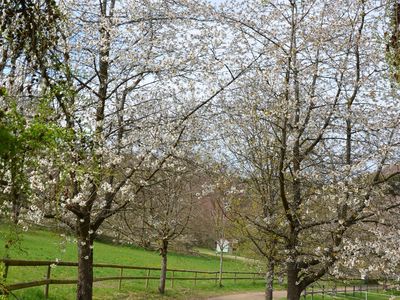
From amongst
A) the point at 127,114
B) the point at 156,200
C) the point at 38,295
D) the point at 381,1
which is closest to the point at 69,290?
the point at 38,295

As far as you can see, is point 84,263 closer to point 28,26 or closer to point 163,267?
point 28,26

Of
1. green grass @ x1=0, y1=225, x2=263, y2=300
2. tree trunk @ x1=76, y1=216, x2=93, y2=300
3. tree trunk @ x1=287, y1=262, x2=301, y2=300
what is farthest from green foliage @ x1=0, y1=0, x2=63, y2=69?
tree trunk @ x1=287, y1=262, x2=301, y2=300

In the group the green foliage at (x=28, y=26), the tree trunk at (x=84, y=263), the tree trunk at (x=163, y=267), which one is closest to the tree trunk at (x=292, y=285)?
the tree trunk at (x=84, y=263)

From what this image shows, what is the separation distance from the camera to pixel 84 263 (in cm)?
869

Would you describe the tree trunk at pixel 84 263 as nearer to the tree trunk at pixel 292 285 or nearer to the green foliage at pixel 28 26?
the tree trunk at pixel 292 285

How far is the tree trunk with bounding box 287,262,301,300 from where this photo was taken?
29.6 feet

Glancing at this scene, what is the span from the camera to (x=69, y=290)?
13.0 meters

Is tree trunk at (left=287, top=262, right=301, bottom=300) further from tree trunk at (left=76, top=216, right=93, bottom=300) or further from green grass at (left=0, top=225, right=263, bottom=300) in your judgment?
green grass at (left=0, top=225, right=263, bottom=300)

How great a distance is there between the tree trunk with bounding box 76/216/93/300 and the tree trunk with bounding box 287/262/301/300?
366 cm

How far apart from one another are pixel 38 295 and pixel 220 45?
21.8ft

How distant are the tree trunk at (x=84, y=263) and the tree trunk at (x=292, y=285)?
3663 millimetres

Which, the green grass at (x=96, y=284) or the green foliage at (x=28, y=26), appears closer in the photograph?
the green foliage at (x=28, y=26)

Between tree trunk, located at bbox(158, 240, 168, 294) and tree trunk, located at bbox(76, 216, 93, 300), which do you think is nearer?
tree trunk, located at bbox(76, 216, 93, 300)

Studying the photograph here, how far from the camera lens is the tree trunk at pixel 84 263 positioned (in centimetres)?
839
